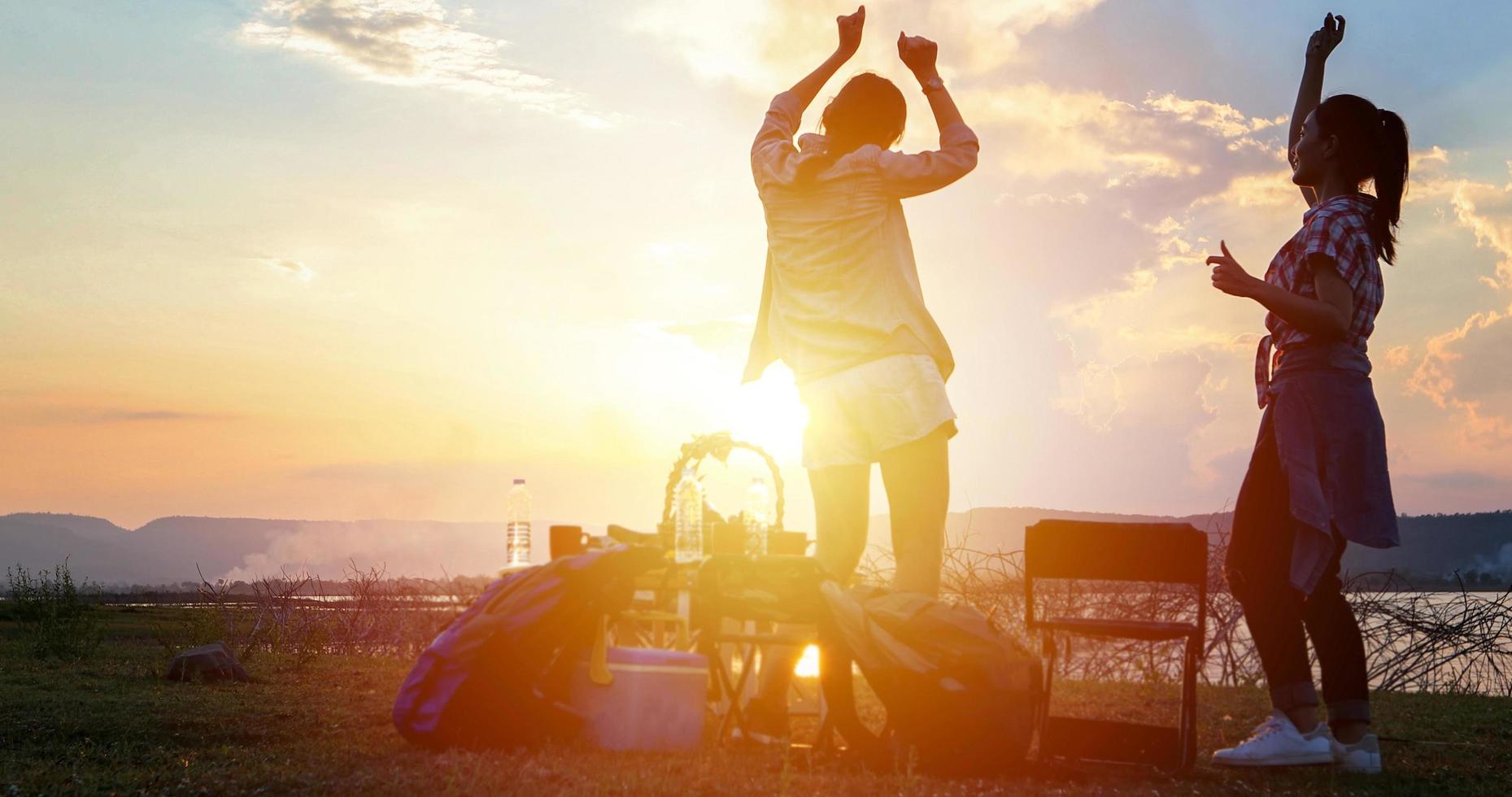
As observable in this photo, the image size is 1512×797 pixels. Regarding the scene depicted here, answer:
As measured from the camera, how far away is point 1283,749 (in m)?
3.89

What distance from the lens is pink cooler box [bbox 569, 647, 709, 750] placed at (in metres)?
3.79

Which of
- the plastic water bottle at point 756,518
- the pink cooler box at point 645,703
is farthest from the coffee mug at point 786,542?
the pink cooler box at point 645,703

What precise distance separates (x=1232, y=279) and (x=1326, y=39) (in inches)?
62.0

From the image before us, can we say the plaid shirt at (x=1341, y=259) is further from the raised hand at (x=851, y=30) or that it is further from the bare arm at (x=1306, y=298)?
the raised hand at (x=851, y=30)

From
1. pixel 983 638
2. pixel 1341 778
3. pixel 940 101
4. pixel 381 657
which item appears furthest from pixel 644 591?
pixel 381 657

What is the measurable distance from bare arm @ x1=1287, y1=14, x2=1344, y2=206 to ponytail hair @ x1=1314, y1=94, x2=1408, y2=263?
1.03ft

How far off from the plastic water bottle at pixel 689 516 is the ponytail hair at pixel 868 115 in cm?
152

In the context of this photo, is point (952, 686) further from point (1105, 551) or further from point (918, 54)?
point (918, 54)

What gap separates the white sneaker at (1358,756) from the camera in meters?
3.88

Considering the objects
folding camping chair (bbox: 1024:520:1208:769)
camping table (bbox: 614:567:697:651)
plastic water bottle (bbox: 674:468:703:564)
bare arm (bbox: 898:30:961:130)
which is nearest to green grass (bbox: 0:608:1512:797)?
folding camping chair (bbox: 1024:520:1208:769)

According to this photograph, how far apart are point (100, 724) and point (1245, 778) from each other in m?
4.41

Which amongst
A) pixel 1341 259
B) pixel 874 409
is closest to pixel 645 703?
pixel 874 409

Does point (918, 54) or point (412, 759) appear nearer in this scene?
point (412, 759)

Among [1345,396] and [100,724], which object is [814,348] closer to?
[1345,396]
